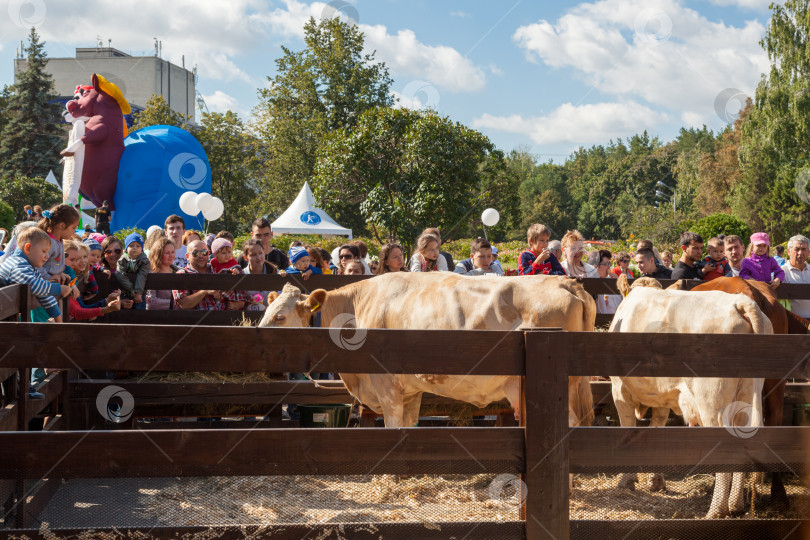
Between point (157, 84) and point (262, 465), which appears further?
point (157, 84)

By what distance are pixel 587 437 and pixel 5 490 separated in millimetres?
3584

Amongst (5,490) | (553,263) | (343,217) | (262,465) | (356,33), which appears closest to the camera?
(262,465)

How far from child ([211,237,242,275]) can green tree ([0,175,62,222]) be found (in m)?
37.3

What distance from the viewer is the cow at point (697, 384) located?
4.75m

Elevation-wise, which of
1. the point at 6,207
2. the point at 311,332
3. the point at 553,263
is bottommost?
the point at 311,332

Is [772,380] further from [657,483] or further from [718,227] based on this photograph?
[718,227]

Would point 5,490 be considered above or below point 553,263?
below

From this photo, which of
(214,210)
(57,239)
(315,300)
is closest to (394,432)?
(315,300)

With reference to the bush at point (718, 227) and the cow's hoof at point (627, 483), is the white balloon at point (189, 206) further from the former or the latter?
the bush at point (718, 227)

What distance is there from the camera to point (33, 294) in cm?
545

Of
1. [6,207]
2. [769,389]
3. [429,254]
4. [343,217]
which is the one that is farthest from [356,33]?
[769,389]

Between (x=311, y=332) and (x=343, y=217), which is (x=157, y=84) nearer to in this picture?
(x=343, y=217)

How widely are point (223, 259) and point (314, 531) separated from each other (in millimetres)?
5960

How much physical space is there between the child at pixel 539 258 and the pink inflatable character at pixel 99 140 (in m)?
24.3
